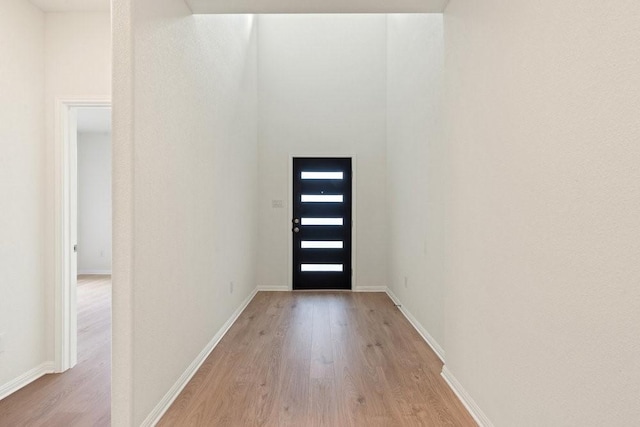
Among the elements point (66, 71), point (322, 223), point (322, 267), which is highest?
point (66, 71)

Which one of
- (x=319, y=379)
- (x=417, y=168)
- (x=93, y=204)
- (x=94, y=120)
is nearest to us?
(x=319, y=379)

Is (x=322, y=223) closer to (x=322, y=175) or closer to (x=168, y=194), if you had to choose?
(x=322, y=175)

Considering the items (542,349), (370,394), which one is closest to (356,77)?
(370,394)

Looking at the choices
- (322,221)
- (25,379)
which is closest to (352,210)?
(322,221)

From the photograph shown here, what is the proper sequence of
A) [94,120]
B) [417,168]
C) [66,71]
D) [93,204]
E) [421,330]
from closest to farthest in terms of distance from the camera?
[66,71], [421,330], [417,168], [94,120], [93,204]

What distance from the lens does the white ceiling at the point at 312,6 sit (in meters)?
2.88

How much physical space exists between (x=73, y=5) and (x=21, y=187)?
4.75ft

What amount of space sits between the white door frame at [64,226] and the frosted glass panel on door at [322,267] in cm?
361

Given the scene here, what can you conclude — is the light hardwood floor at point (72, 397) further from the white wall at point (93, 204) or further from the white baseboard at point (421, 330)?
the white wall at point (93, 204)

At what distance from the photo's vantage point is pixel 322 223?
6.36m

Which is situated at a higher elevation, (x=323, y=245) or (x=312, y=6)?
(x=312, y=6)

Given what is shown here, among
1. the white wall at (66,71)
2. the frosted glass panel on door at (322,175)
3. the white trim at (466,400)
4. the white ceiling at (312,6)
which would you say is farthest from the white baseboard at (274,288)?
the white ceiling at (312,6)

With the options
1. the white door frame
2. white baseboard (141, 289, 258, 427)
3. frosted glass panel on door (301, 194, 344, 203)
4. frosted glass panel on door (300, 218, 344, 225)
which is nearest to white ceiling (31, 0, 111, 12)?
the white door frame

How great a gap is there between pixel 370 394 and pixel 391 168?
12.4 ft
